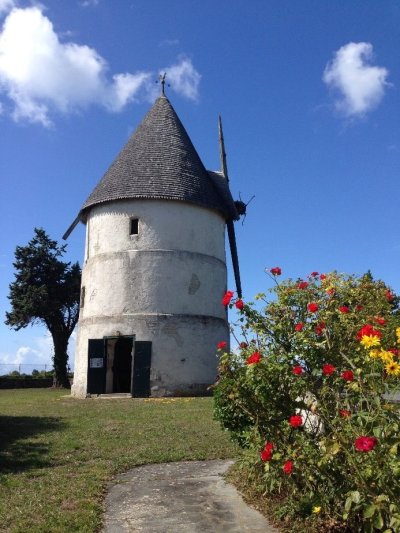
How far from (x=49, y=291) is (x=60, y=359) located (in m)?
4.47

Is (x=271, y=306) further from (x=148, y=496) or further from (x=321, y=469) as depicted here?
(x=148, y=496)

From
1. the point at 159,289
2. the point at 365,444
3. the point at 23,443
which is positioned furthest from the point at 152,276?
the point at 365,444

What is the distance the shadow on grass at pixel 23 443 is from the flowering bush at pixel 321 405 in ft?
10.6

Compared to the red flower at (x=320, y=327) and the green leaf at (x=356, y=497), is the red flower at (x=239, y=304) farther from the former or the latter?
the green leaf at (x=356, y=497)

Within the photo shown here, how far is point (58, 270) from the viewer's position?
34.2 m

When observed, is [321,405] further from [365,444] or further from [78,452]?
Answer: [78,452]

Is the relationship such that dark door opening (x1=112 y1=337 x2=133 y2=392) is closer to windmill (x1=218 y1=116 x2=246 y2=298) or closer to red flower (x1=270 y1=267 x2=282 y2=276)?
windmill (x1=218 y1=116 x2=246 y2=298)

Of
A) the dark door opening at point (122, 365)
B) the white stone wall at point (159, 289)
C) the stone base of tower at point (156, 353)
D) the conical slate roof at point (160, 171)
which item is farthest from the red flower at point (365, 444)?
the dark door opening at point (122, 365)

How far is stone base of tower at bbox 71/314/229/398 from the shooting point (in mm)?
20547

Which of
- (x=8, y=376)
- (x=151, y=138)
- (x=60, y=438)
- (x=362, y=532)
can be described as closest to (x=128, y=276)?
(x=151, y=138)

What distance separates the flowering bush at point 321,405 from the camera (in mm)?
3752

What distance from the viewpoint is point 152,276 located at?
69.9ft

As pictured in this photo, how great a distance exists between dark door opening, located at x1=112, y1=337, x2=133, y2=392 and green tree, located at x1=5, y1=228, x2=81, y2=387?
34.4ft

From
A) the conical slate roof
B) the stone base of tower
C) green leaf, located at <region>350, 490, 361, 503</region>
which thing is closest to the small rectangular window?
the conical slate roof
